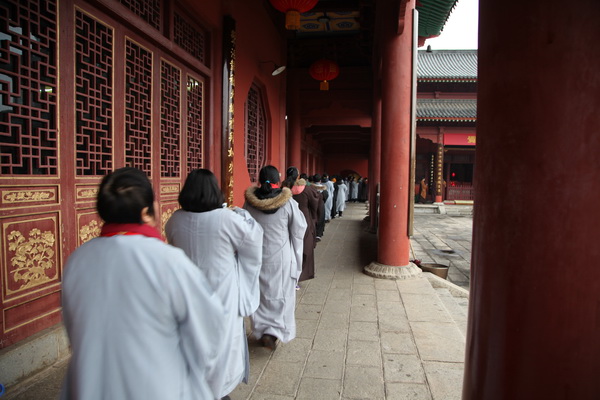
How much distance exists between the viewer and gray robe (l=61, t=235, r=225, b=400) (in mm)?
1122

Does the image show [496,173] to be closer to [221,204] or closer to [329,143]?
[221,204]

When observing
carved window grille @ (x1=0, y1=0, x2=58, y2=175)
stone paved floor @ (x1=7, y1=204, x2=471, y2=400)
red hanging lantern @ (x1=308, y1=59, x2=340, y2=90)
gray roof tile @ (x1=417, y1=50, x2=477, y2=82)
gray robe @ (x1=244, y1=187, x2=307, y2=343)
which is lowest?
stone paved floor @ (x1=7, y1=204, x2=471, y2=400)

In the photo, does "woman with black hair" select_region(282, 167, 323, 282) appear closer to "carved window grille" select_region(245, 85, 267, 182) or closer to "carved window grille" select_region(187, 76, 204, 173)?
"carved window grille" select_region(187, 76, 204, 173)

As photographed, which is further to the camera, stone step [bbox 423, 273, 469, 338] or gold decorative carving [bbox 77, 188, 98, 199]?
stone step [bbox 423, 273, 469, 338]

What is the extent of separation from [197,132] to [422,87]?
1644cm

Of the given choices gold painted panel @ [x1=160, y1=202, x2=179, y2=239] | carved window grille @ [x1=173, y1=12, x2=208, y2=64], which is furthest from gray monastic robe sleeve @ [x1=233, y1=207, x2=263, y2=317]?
carved window grille @ [x1=173, y1=12, x2=208, y2=64]

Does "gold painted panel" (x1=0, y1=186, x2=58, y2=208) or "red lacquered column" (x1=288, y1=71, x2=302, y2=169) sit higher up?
"red lacquered column" (x1=288, y1=71, x2=302, y2=169)

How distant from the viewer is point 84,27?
9.98ft

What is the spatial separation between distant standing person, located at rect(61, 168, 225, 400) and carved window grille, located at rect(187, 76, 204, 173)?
12.2 ft

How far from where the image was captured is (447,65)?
21172 mm

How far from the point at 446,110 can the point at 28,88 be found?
18310mm

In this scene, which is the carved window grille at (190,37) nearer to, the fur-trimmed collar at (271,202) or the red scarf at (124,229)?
the fur-trimmed collar at (271,202)

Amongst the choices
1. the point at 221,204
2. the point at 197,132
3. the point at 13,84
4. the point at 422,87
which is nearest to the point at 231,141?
the point at 197,132

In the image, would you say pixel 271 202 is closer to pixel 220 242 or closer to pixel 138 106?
pixel 220 242
